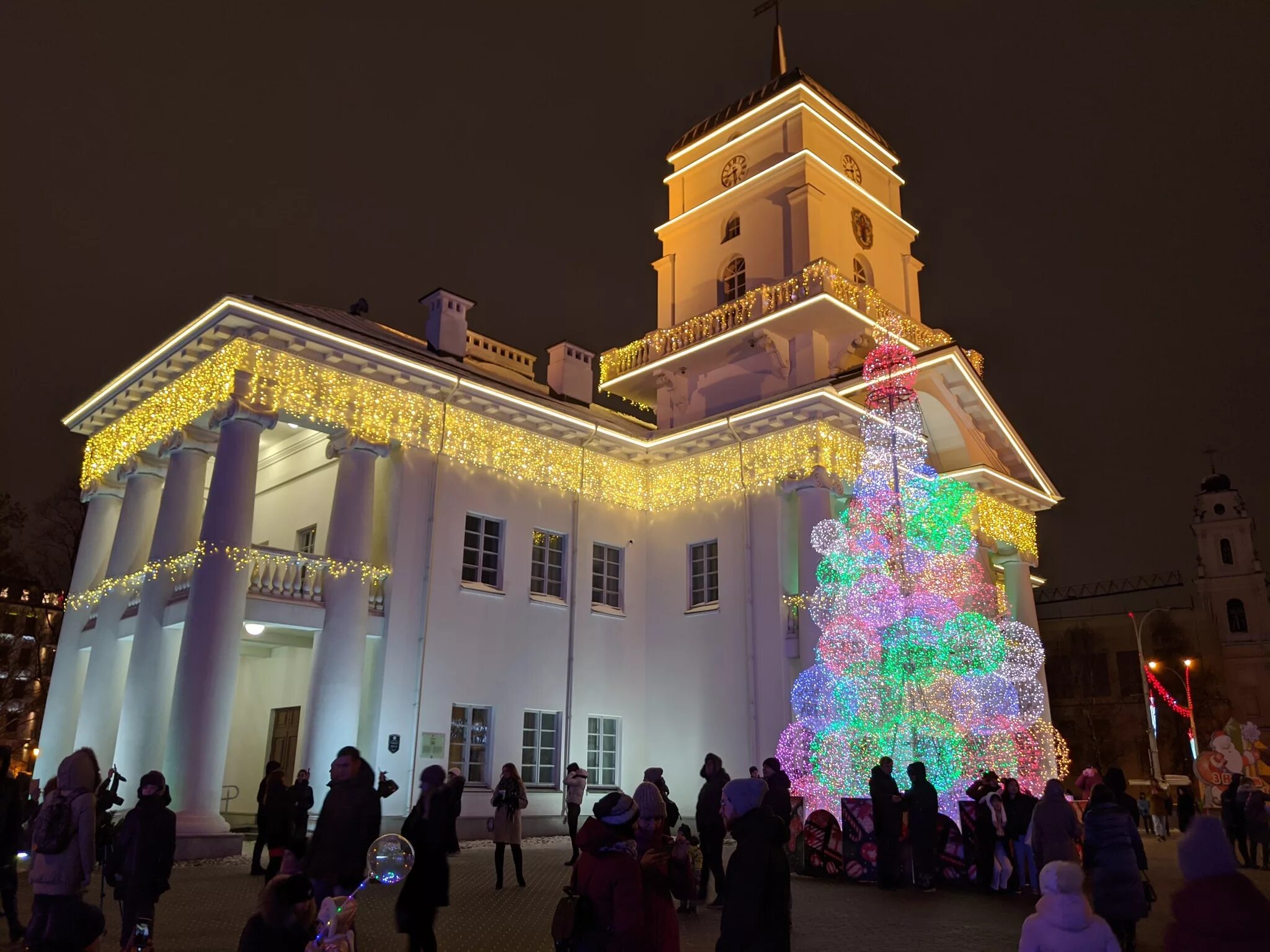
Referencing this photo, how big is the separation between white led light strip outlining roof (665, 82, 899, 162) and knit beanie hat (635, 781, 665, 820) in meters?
23.8

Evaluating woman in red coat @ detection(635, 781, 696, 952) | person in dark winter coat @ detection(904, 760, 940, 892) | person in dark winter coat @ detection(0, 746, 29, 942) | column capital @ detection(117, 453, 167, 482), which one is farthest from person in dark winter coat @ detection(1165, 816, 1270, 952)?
column capital @ detection(117, 453, 167, 482)

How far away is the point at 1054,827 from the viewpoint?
874cm

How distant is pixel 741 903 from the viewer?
4215 mm

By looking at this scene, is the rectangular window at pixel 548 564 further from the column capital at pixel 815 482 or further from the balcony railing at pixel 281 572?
the column capital at pixel 815 482

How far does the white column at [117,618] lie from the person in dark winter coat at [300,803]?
686 cm

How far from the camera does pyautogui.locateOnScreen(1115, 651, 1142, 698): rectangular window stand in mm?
56500

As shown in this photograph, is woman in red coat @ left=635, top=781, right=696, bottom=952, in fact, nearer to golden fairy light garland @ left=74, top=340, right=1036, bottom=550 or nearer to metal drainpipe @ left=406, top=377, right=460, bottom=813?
metal drainpipe @ left=406, top=377, right=460, bottom=813

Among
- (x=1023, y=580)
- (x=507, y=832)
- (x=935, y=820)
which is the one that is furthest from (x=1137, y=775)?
(x=507, y=832)

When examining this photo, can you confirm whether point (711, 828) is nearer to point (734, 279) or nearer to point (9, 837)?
point (9, 837)

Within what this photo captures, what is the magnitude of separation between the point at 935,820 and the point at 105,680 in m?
15.2

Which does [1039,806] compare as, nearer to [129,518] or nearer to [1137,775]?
[129,518]

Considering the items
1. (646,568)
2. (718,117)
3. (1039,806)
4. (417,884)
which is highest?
(718,117)

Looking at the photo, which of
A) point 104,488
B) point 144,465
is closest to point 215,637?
point 144,465

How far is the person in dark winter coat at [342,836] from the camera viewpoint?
615cm
